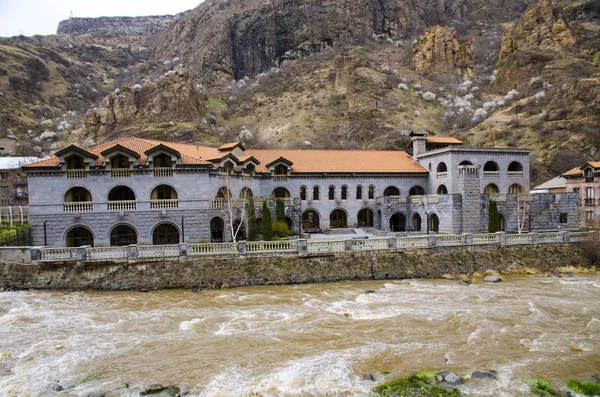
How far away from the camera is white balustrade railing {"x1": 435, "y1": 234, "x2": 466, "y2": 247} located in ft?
91.2

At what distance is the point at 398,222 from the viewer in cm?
4088

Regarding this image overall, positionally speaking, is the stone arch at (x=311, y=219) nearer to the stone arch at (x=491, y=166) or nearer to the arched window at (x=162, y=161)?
the arched window at (x=162, y=161)

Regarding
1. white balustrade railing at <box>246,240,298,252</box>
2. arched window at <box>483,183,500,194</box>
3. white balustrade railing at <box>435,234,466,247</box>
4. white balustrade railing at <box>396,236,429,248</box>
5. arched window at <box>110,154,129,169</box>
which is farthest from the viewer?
arched window at <box>483,183,500,194</box>

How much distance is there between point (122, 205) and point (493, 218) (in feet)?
95.0

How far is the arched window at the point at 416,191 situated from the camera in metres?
42.2

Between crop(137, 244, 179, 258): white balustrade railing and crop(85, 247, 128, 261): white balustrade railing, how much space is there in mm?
1007

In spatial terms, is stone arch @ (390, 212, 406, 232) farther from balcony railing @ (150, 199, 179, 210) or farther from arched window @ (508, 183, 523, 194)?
balcony railing @ (150, 199, 179, 210)

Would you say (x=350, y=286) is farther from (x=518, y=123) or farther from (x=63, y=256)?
(x=518, y=123)

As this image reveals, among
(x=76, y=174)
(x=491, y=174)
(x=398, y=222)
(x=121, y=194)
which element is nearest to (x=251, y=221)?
(x=121, y=194)

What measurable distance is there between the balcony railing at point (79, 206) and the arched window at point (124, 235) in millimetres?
2369

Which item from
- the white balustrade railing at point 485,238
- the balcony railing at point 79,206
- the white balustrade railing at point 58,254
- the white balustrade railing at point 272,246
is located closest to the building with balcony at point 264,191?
the balcony railing at point 79,206

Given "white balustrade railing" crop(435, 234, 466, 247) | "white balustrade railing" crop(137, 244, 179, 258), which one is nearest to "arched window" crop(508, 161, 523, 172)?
"white balustrade railing" crop(435, 234, 466, 247)

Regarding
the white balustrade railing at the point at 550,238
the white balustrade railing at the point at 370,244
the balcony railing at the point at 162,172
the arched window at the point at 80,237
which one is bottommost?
the white balustrade railing at the point at 550,238

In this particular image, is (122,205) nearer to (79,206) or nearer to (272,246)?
(79,206)
